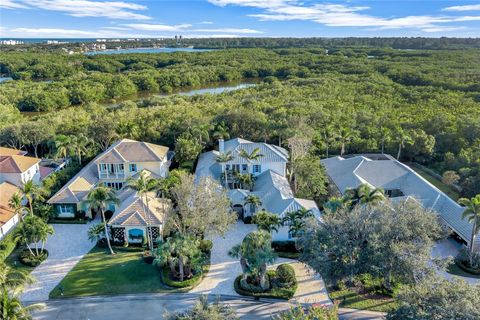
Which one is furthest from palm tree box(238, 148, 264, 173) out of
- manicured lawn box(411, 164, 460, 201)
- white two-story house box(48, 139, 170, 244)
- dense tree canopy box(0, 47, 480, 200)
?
manicured lawn box(411, 164, 460, 201)

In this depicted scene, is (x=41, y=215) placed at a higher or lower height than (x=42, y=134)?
lower

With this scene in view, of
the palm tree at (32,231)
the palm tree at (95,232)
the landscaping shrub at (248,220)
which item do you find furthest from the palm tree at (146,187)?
the landscaping shrub at (248,220)

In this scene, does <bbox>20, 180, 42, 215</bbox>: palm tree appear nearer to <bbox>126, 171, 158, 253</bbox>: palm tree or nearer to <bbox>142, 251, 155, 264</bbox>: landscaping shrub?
<bbox>126, 171, 158, 253</bbox>: palm tree

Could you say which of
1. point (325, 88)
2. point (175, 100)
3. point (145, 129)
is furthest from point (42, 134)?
point (325, 88)

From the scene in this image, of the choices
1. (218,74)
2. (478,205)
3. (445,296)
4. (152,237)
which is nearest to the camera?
(445,296)

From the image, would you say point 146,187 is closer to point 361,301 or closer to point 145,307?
point 145,307

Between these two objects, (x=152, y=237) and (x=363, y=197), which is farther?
(x=152, y=237)

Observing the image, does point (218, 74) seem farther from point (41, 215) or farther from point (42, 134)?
point (41, 215)
